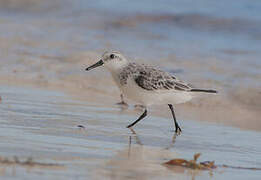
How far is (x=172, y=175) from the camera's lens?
4.47 meters

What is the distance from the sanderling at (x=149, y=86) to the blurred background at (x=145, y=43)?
99cm

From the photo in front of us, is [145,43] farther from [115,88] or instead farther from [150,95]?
[150,95]

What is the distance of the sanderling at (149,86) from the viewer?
6.83 metres

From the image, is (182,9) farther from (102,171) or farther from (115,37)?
(102,171)

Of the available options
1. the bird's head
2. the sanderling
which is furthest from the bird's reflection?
the bird's head

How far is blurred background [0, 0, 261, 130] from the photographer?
9.20 meters

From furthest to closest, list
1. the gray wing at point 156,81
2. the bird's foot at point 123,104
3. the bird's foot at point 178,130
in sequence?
the bird's foot at point 123,104 → the gray wing at point 156,81 → the bird's foot at point 178,130

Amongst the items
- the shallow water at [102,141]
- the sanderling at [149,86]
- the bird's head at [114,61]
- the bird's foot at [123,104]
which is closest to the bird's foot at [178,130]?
the shallow water at [102,141]

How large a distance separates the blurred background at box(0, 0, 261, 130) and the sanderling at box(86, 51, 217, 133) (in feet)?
3.24

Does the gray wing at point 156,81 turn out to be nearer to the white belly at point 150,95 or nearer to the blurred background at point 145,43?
the white belly at point 150,95

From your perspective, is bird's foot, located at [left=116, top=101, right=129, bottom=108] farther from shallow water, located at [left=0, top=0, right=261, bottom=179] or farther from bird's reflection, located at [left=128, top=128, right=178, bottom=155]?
bird's reflection, located at [left=128, top=128, right=178, bottom=155]

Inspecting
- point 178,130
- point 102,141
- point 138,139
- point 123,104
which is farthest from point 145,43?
point 102,141

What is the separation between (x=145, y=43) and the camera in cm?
1341

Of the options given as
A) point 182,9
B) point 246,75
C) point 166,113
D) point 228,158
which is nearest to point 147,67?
point 166,113
